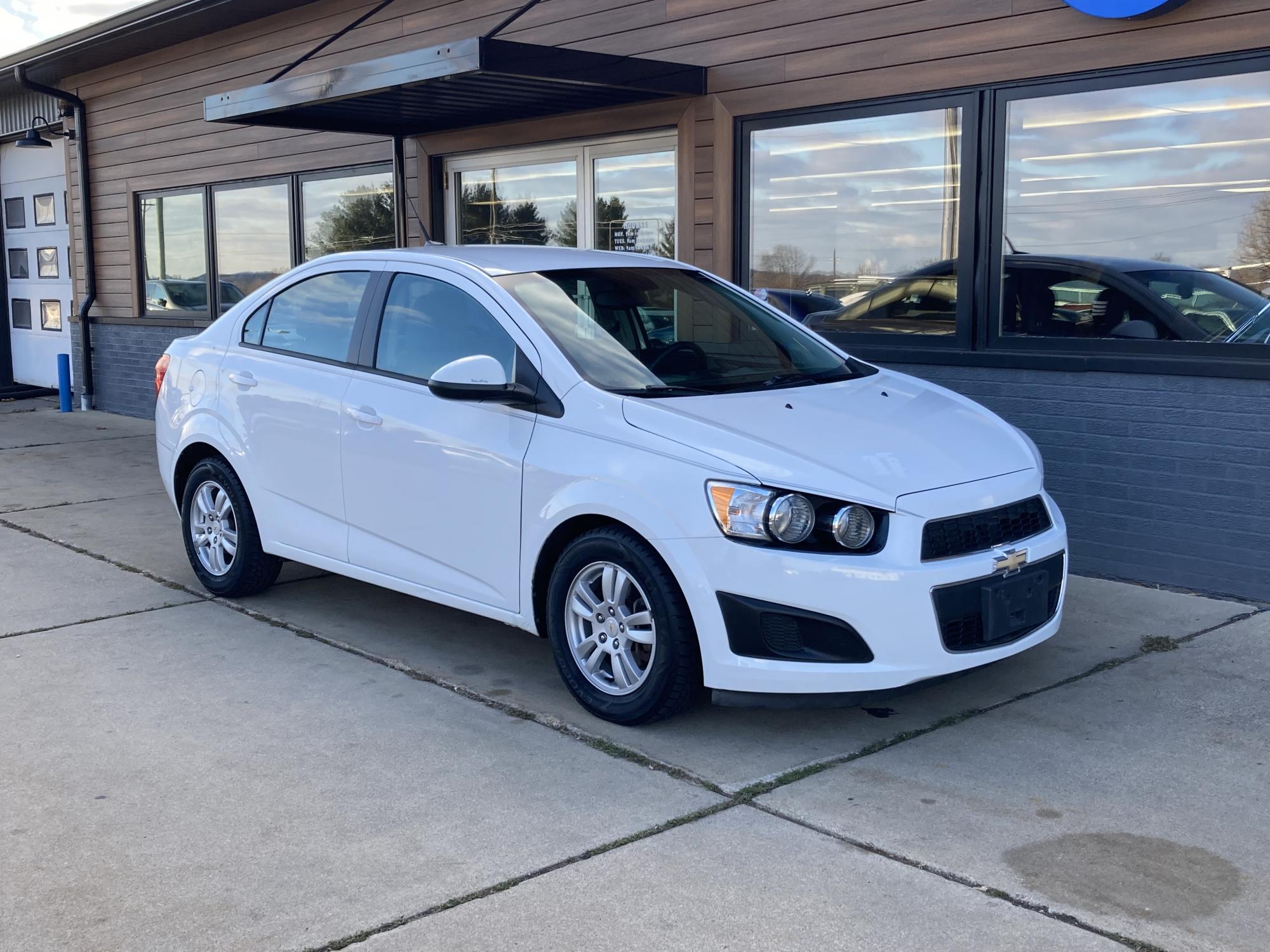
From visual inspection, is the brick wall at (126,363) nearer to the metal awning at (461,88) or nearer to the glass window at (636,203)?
the metal awning at (461,88)

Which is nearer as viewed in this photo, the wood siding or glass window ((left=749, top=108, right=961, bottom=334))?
the wood siding

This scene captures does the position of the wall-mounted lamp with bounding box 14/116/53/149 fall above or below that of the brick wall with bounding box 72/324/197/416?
above

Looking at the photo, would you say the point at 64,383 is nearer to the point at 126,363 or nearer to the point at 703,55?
the point at 126,363

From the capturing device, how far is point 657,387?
472 centimetres

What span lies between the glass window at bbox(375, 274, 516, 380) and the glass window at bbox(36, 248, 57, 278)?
13.0m

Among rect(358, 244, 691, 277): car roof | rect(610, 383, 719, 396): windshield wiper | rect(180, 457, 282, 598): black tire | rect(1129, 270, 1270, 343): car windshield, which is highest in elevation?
rect(358, 244, 691, 277): car roof

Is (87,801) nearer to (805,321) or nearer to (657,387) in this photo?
(657,387)

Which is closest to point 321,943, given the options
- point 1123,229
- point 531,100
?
point 1123,229

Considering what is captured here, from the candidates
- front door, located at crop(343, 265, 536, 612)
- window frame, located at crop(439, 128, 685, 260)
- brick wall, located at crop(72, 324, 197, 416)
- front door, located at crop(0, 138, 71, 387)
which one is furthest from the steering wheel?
front door, located at crop(0, 138, 71, 387)

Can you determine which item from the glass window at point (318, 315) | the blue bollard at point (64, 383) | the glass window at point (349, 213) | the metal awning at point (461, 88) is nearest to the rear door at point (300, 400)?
the glass window at point (318, 315)

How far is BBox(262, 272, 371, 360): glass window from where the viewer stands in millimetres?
5566

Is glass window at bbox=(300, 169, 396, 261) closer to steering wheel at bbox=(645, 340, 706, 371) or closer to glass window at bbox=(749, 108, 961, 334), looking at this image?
glass window at bbox=(749, 108, 961, 334)

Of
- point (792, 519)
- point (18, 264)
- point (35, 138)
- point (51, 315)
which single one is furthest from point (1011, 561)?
point (18, 264)

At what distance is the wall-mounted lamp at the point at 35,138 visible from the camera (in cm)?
1486
